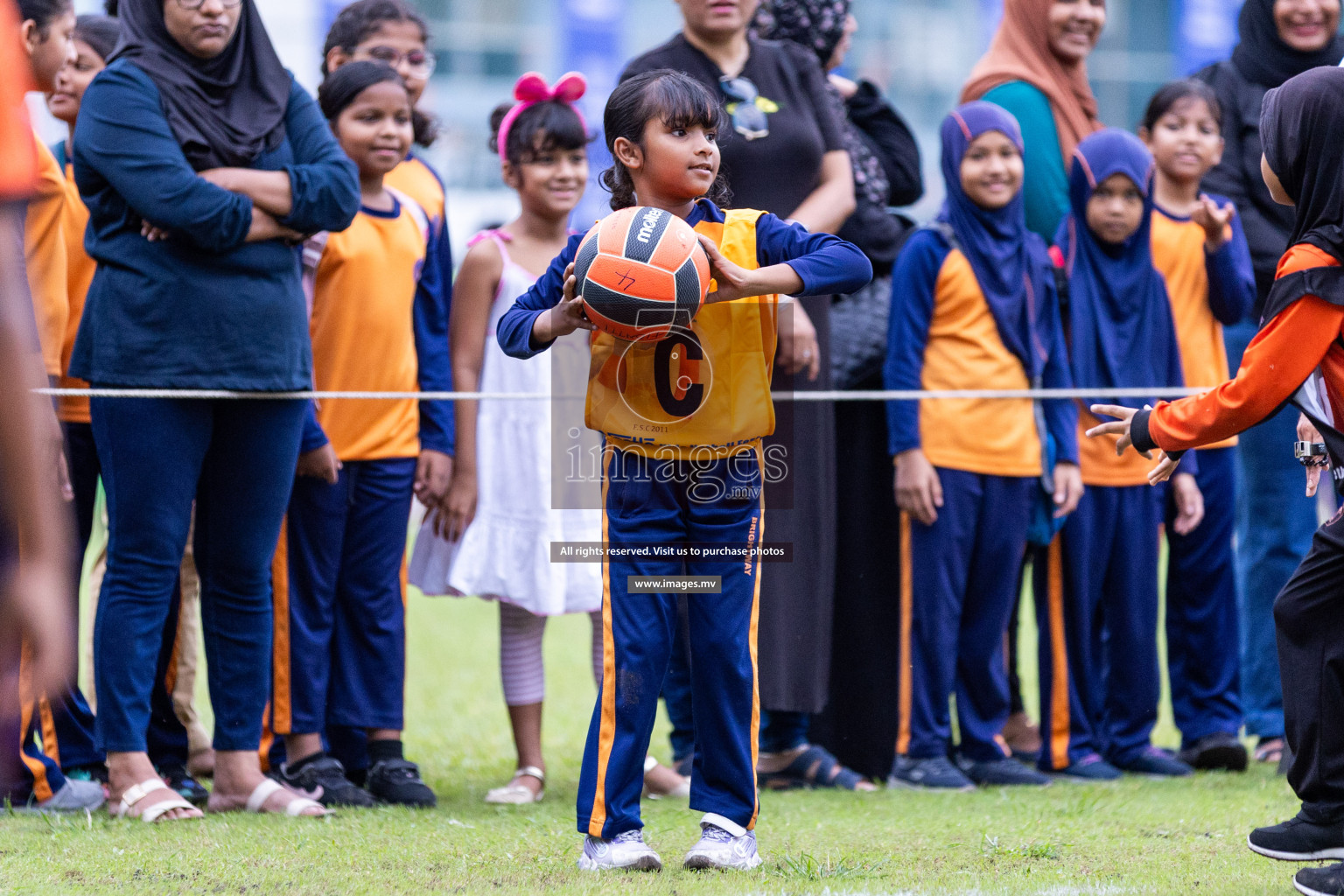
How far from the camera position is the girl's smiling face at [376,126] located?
4941mm

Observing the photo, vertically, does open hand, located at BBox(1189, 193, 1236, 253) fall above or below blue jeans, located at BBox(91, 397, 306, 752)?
above

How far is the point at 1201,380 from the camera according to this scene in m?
5.58

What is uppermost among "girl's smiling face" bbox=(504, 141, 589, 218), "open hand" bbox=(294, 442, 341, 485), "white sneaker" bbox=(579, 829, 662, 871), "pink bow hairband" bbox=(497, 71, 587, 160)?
"pink bow hairband" bbox=(497, 71, 587, 160)

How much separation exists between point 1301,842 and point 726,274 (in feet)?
5.43

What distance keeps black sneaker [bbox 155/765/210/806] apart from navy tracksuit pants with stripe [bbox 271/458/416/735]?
0.28 meters

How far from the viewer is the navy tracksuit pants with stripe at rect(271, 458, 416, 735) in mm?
4738

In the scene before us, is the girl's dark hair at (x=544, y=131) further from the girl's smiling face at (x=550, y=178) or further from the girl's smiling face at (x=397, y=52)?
the girl's smiling face at (x=397, y=52)

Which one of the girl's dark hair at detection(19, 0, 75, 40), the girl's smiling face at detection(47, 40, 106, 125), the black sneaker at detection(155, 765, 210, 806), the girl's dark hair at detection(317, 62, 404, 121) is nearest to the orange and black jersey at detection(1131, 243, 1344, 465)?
the girl's dark hair at detection(317, 62, 404, 121)

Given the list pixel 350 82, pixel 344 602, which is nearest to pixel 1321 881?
pixel 344 602

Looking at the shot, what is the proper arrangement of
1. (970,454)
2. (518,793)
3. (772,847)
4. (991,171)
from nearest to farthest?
1. (772,847)
2. (518,793)
3. (970,454)
4. (991,171)

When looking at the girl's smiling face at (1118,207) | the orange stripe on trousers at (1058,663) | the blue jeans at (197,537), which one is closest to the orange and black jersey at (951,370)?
the orange stripe on trousers at (1058,663)

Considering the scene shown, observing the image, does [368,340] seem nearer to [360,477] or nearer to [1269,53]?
[360,477]

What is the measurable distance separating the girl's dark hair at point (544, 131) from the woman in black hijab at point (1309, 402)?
2.31 m

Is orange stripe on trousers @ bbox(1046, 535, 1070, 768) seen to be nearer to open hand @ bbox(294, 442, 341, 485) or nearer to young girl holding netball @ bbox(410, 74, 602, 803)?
young girl holding netball @ bbox(410, 74, 602, 803)
